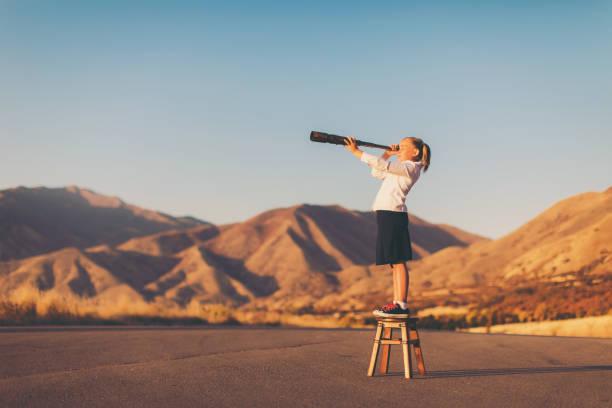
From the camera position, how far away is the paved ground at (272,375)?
5953mm

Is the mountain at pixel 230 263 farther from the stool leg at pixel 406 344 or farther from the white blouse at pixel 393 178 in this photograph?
the stool leg at pixel 406 344

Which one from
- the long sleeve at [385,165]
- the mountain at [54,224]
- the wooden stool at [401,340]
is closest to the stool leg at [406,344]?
the wooden stool at [401,340]

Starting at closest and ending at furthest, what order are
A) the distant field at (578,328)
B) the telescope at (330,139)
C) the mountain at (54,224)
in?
the telescope at (330,139), the distant field at (578,328), the mountain at (54,224)

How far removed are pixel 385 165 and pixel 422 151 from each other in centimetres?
66

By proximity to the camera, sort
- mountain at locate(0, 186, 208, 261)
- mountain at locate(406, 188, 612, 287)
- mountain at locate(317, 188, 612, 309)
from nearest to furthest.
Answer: mountain at locate(317, 188, 612, 309) < mountain at locate(406, 188, 612, 287) < mountain at locate(0, 186, 208, 261)

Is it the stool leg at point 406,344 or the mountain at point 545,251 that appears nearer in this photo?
the stool leg at point 406,344

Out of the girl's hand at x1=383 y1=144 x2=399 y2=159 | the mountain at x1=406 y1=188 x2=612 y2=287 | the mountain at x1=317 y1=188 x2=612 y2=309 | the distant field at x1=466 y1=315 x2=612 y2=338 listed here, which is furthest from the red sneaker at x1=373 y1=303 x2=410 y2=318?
the mountain at x1=406 y1=188 x2=612 y2=287

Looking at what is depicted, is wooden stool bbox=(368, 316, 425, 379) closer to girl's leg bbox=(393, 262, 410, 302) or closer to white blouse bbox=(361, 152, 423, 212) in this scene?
girl's leg bbox=(393, 262, 410, 302)

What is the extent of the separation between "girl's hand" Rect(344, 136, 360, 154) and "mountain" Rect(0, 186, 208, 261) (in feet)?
403

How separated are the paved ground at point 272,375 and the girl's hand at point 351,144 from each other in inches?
94.7

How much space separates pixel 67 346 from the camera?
9.83 meters

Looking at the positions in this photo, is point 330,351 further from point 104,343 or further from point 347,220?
point 347,220

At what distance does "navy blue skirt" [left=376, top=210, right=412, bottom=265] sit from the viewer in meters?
7.63

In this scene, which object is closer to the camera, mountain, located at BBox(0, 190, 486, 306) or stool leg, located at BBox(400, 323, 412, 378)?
stool leg, located at BBox(400, 323, 412, 378)
